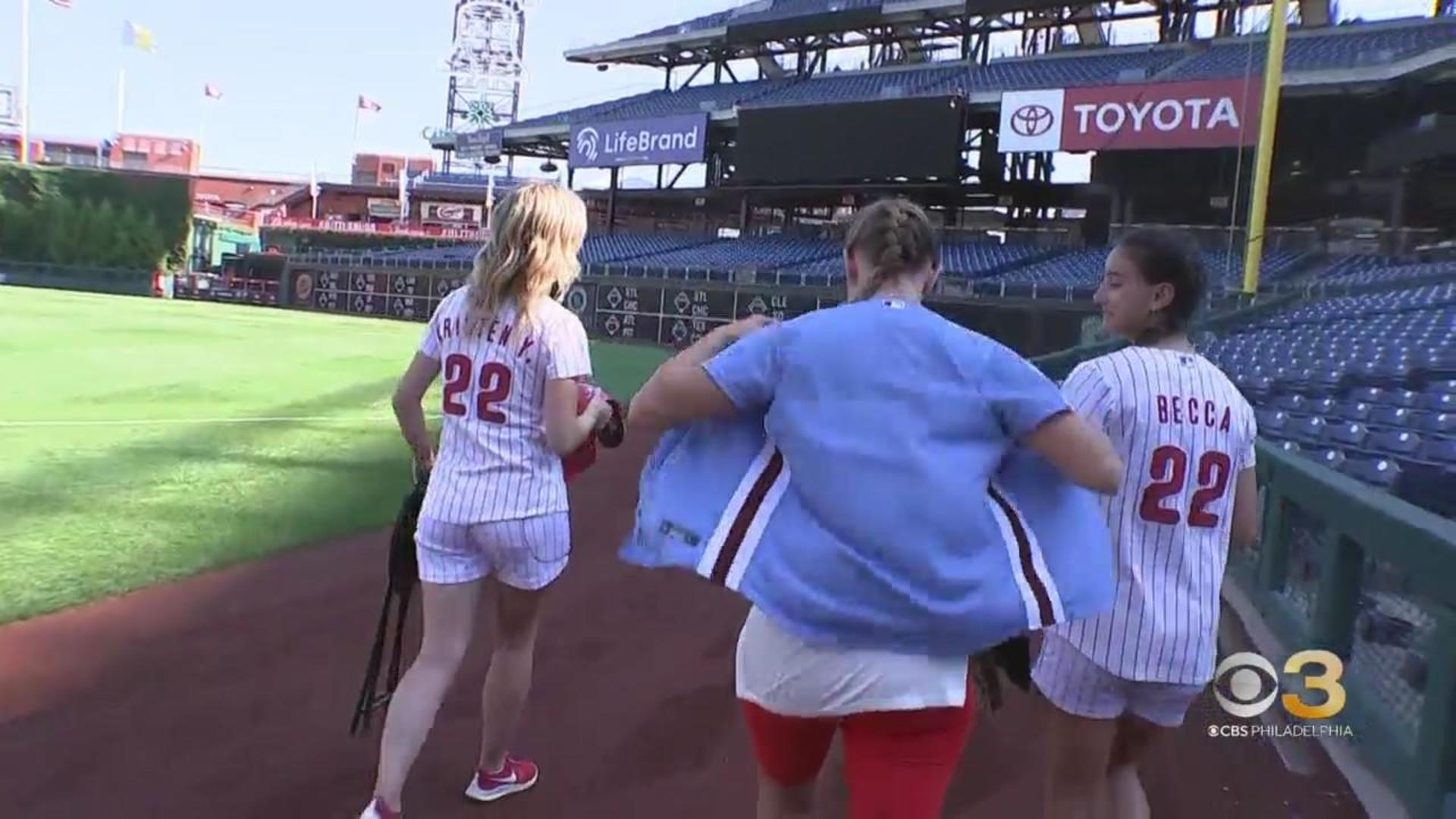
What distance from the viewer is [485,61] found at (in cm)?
6800

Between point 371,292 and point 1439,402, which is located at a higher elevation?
point 371,292

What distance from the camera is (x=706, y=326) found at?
95.5ft

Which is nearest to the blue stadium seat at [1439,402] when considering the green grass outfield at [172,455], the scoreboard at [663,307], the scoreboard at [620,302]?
the green grass outfield at [172,455]

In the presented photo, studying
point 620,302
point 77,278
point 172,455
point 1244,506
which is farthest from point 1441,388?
point 77,278

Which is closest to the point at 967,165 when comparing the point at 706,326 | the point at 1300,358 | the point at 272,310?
the point at 706,326

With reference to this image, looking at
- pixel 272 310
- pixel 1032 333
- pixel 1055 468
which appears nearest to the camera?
pixel 1055 468

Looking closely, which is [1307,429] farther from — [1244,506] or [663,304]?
[663,304]

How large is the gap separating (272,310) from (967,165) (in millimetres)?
19328

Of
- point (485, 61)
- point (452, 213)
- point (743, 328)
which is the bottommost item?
point (743, 328)

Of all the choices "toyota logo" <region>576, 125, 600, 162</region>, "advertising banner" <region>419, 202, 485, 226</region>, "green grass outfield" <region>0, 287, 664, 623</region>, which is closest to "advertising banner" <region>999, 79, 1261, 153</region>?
"green grass outfield" <region>0, 287, 664, 623</region>

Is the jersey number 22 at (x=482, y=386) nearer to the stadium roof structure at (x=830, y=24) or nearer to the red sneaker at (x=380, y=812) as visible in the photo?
the red sneaker at (x=380, y=812)

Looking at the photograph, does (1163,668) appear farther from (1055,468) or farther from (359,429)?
(359,429)

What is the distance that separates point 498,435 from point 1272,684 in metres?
2.80

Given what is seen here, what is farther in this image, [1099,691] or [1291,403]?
[1291,403]
